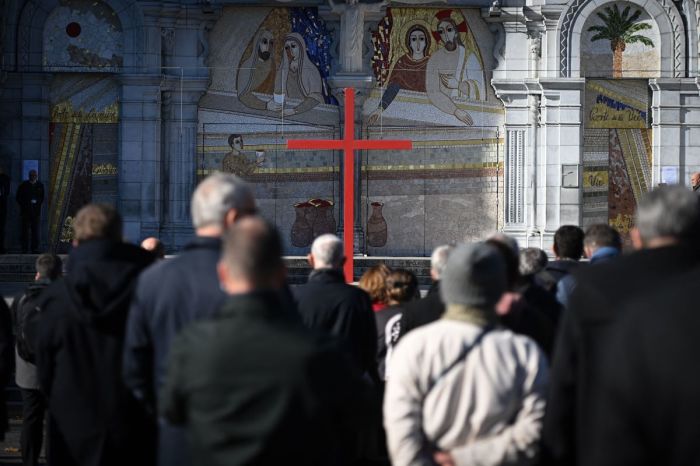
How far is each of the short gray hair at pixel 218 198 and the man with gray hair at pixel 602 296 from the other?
4.33 feet

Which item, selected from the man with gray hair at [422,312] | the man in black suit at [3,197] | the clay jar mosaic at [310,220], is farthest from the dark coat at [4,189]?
the man with gray hair at [422,312]

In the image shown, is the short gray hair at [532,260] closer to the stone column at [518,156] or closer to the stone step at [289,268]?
the stone step at [289,268]

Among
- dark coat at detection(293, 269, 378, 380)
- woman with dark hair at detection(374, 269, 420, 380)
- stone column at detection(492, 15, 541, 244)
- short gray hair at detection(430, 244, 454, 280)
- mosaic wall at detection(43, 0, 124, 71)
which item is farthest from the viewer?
stone column at detection(492, 15, 541, 244)

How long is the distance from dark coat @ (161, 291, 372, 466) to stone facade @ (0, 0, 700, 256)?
17.2 metres

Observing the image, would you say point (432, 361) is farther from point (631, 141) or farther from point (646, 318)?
point (631, 141)

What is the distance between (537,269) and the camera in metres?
7.26

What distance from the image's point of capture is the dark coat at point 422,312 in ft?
20.4

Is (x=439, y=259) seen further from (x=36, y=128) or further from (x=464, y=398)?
(x=36, y=128)

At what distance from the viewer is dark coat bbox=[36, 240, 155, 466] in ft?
16.5

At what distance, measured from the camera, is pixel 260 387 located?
134 inches

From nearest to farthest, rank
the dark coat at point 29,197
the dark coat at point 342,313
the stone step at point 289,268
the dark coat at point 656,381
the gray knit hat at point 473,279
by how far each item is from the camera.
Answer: the dark coat at point 656,381 < the gray knit hat at point 473,279 < the dark coat at point 342,313 < the stone step at point 289,268 < the dark coat at point 29,197

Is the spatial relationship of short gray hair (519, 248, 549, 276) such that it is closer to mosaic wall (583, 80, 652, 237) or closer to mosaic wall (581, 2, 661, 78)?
mosaic wall (583, 80, 652, 237)

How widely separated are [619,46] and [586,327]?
18137mm

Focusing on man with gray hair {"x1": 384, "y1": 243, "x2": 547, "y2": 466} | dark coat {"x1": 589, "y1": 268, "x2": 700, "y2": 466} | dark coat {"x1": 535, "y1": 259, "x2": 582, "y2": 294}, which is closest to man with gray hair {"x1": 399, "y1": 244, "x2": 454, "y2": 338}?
dark coat {"x1": 535, "y1": 259, "x2": 582, "y2": 294}
